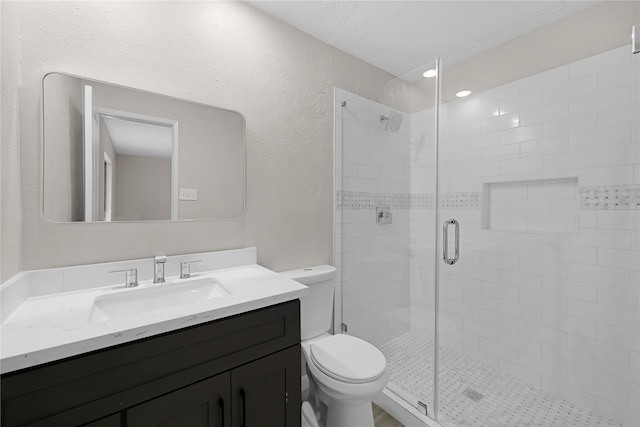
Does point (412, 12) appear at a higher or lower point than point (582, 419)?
higher

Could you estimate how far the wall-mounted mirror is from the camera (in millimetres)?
1147

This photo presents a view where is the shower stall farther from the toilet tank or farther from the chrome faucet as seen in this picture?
the chrome faucet

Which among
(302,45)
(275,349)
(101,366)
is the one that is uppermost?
(302,45)

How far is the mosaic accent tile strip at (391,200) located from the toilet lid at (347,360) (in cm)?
94

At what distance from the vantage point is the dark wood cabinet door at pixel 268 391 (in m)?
0.99

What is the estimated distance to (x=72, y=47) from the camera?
1170mm

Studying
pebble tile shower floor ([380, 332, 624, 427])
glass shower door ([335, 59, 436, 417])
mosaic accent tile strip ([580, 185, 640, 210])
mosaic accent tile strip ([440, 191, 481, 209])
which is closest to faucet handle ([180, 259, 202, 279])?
glass shower door ([335, 59, 436, 417])

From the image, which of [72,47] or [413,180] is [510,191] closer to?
[413,180]

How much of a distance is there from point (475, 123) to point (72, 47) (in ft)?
7.40

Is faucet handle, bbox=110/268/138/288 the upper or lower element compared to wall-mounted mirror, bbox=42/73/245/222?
lower

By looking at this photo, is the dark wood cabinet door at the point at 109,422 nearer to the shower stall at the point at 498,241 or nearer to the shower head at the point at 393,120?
the shower stall at the point at 498,241

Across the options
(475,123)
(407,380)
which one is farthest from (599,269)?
(407,380)

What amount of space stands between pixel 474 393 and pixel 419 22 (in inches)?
92.7

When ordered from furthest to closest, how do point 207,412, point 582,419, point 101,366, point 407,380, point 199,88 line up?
1. point 407,380
2. point 582,419
3. point 199,88
4. point 207,412
5. point 101,366
